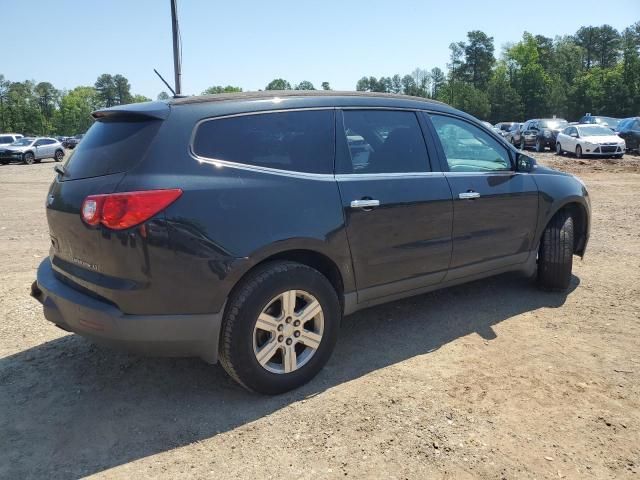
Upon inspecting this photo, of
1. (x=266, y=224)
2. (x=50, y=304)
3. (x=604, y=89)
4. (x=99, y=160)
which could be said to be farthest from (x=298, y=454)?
(x=604, y=89)

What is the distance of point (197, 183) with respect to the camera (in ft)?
9.66

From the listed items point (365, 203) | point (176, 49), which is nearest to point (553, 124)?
point (176, 49)

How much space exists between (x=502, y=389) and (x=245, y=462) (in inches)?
65.1

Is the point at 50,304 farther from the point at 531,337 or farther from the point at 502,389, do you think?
the point at 531,337

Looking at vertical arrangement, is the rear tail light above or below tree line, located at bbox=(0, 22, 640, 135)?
below

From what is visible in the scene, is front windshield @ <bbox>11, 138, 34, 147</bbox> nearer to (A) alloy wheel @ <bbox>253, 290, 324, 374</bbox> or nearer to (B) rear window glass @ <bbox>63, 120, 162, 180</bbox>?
(B) rear window glass @ <bbox>63, 120, 162, 180</bbox>

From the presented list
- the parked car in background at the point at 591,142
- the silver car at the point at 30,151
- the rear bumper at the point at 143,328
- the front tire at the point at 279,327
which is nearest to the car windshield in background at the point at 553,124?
the parked car in background at the point at 591,142

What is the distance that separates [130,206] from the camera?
2803mm

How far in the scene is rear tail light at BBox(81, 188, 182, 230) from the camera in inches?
110

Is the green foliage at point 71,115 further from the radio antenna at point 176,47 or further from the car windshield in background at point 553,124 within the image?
the radio antenna at point 176,47

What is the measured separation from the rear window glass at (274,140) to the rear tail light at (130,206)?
14.4 inches

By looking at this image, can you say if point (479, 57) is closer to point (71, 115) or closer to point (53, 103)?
point (71, 115)

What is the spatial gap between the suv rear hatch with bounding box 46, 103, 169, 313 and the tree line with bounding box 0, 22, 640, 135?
4932 centimetres

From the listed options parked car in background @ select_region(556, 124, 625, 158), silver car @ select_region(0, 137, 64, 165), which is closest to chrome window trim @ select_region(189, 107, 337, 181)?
parked car in background @ select_region(556, 124, 625, 158)
